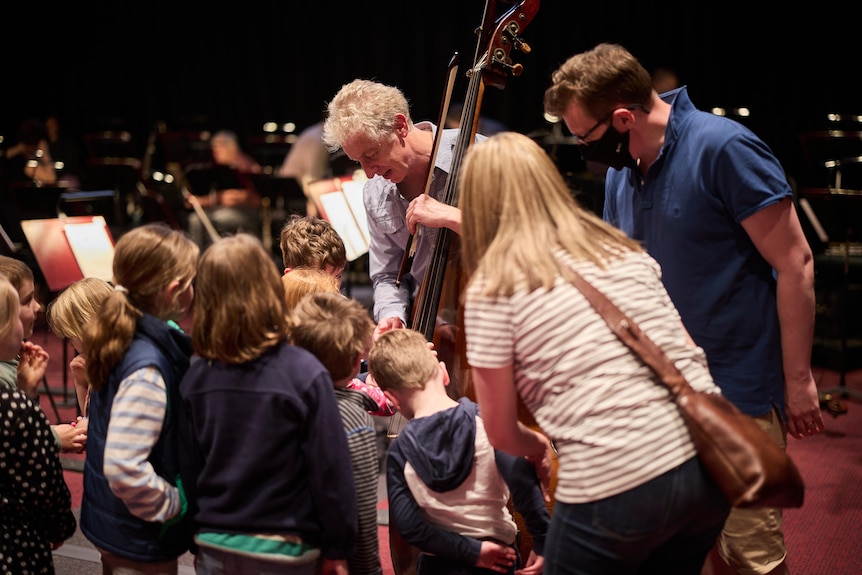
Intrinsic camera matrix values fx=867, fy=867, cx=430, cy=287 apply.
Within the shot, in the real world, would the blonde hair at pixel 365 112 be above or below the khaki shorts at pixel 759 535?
above

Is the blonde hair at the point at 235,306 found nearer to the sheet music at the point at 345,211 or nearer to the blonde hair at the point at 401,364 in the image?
the blonde hair at the point at 401,364

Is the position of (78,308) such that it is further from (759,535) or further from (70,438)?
(759,535)

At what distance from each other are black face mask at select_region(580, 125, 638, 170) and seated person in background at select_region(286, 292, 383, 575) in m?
0.70

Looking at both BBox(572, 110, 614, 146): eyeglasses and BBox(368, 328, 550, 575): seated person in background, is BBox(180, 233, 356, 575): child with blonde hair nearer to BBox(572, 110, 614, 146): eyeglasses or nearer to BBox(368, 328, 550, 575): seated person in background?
BBox(368, 328, 550, 575): seated person in background

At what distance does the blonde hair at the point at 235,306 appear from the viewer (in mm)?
1768

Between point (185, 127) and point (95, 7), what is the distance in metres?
2.70

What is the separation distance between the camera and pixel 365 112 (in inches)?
107

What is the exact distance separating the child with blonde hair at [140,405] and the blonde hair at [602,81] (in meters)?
0.96

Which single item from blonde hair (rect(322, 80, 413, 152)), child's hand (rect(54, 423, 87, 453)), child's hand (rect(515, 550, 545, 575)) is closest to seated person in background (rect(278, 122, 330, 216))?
blonde hair (rect(322, 80, 413, 152))

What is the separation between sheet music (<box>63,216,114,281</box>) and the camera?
4.00 metres

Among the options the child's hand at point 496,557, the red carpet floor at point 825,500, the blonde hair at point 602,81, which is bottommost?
the red carpet floor at point 825,500

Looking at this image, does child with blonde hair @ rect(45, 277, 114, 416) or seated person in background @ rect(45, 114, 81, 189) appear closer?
child with blonde hair @ rect(45, 277, 114, 416)

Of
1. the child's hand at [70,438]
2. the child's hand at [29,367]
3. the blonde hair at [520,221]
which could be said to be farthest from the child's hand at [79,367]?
the blonde hair at [520,221]

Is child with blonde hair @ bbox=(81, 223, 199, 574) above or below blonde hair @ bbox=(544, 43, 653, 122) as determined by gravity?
below
